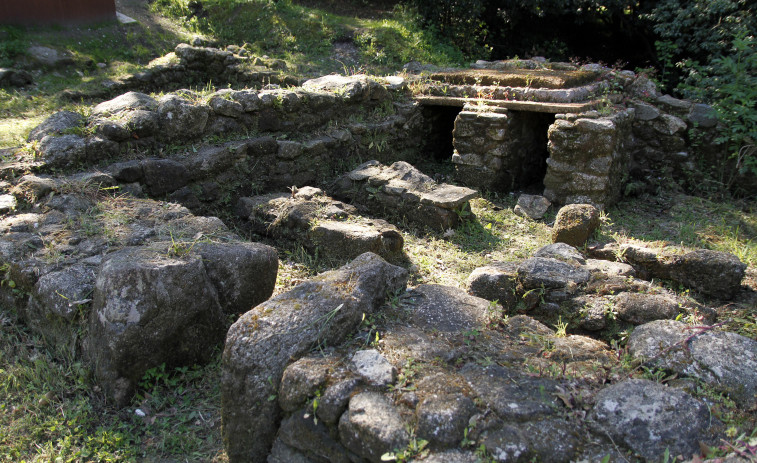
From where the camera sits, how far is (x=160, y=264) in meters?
2.94

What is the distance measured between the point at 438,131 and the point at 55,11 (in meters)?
6.87

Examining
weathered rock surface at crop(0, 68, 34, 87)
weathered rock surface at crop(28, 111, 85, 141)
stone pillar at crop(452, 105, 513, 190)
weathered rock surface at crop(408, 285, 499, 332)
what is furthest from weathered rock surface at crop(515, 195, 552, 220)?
weathered rock surface at crop(0, 68, 34, 87)

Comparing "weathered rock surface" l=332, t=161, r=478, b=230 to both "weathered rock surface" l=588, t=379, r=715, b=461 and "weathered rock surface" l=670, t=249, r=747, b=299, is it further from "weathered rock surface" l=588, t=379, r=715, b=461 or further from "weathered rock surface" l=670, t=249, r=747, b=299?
"weathered rock surface" l=588, t=379, r=715, b=461

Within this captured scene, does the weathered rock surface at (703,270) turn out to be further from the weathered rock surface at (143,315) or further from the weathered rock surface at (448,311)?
the weathered rock surface at (143,315)

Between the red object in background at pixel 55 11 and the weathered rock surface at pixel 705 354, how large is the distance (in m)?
9.98

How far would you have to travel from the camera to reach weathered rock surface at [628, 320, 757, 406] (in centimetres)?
228

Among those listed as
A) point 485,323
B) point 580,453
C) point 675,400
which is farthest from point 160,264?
point 675,400

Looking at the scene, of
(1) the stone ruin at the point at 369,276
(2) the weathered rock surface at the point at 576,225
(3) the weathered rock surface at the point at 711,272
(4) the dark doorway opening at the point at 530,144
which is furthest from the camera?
(4) the dark doorway opening at the point at 530,144

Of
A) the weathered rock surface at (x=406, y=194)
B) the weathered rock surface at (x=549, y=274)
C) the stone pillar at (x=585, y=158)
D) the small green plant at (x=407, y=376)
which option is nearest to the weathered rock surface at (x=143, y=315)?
the small green plant at (x=407, y=376)

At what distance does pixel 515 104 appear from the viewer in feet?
19.7

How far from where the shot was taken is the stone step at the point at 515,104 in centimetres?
570

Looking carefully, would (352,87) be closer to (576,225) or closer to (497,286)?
(576,225)

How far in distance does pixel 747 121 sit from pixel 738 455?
5120mm

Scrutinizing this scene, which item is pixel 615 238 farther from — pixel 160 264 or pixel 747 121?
pixel 160 264
